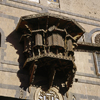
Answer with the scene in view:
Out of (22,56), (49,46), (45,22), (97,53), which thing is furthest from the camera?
(97,53)

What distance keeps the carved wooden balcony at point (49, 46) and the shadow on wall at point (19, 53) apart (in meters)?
0.34

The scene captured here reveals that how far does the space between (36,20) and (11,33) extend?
190cm

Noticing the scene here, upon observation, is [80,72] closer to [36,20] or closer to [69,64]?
[69,64]

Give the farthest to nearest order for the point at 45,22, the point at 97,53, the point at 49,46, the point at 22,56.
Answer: the point at 97,53, the point at 22,56, the point at 45,22, the point at 49,46

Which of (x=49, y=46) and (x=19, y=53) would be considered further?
(x=19, y=53)

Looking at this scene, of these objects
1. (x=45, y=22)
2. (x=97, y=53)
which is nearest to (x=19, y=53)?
(x=45, y=22)

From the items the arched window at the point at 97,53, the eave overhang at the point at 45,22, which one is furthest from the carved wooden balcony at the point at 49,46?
the arched window at the point at 97,53

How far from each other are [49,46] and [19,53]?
6.55 feet

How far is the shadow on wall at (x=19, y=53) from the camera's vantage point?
1648 cm

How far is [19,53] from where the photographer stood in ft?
57.0

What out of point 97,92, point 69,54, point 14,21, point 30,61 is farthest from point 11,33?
point 97,92

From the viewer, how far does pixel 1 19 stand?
719 inches

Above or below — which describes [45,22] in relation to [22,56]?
above

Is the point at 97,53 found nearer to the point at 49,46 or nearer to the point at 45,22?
the point at 49,46
